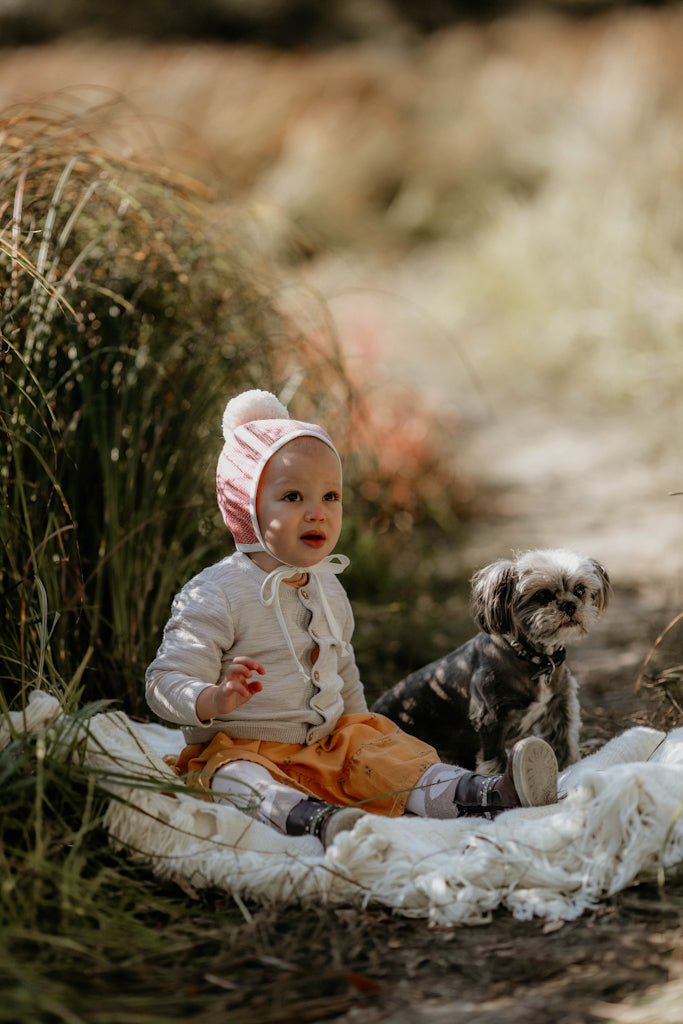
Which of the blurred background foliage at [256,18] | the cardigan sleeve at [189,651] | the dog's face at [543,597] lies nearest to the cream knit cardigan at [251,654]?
the cardigan sleeve at [189,651]

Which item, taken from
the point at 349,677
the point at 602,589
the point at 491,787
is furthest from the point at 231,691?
the point at 602,589

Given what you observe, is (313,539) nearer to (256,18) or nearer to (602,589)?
(602,589)

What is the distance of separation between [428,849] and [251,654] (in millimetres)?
599

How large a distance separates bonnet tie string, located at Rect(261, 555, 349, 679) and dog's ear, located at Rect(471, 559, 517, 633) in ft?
1.11

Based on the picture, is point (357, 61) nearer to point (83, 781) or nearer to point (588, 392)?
point (588, 392)

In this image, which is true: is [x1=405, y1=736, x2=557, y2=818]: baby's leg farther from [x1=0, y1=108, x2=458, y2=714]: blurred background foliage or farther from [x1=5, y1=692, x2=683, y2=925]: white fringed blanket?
[x1=0, y1=108, x2=458, y2=714]: blurred background foliage

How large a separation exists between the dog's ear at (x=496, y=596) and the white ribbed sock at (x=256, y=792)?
624 millimetres

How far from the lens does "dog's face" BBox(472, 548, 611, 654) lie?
250 cm

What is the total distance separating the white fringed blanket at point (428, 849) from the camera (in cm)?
204

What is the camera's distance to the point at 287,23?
19.3 metres

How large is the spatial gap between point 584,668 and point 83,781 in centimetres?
212

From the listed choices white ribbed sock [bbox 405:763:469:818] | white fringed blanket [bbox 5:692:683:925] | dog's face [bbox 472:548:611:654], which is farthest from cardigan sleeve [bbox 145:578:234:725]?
dog's face [bbox 472:548:611:654]

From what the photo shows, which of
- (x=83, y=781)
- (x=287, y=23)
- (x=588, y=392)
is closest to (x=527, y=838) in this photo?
(x=83, y=781)

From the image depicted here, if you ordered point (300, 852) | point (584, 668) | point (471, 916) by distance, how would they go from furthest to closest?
point (584, 668) → point (300, 852) → point (471, 916)
